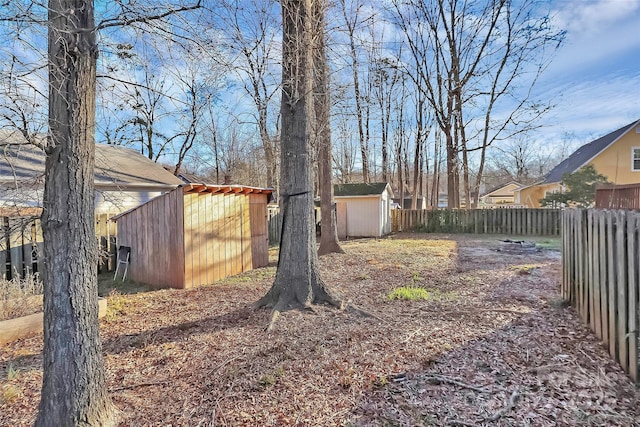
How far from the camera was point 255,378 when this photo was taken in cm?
268

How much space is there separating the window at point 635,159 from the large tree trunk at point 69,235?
24.8 m

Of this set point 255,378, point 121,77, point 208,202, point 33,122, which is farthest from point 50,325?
point 208,202

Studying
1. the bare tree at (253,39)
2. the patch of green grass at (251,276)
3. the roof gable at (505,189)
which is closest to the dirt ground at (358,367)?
the patch of green grass at (251,276)

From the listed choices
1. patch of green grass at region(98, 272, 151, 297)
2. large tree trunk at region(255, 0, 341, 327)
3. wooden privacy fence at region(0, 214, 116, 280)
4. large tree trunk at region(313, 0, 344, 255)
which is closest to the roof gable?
large tree trunk at region(313, 0, 344, 255)

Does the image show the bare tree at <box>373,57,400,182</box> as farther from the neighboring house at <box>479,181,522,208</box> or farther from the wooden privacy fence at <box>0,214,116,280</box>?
the neighboring house at <box>479,181,522,208</box>

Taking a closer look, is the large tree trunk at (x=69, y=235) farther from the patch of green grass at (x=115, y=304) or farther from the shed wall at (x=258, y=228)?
the shed wall at (x=258, y=228)

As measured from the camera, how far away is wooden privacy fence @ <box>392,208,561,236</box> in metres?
15.3

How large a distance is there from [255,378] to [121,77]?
2670mm

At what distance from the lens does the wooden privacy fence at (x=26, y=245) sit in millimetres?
2438

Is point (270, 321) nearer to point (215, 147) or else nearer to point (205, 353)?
point (205, 353)

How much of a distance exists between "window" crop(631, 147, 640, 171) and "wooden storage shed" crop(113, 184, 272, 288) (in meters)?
21.6

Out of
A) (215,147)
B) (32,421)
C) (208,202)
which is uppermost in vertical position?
(215,147)

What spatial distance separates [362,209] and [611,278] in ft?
44.6

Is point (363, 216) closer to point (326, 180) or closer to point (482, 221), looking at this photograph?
point (482, 221)
